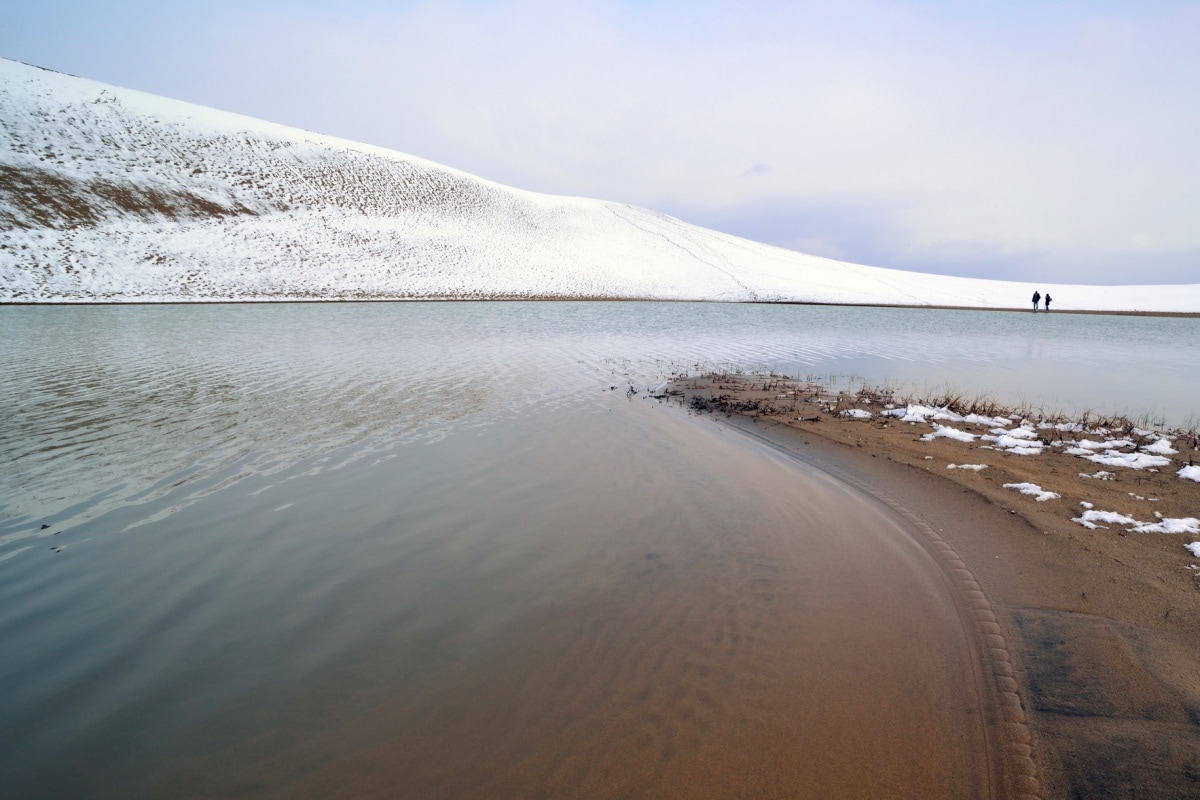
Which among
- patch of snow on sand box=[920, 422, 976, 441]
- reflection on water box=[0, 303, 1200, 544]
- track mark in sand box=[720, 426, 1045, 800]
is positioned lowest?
track mark in sand box=[720, 426, 1045, 800]

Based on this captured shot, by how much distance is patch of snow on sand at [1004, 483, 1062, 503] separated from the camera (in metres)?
6.71

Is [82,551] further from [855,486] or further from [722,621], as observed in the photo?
[855,486]

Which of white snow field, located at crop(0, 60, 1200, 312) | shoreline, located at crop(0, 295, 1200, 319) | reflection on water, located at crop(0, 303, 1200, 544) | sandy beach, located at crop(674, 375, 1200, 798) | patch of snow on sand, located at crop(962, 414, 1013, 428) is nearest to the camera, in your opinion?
sandy beach, located at crop(674, 375, 1200, 798)

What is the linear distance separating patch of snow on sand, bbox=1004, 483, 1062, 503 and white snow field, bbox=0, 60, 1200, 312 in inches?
2044

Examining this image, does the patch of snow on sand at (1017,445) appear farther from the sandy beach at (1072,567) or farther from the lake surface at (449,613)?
the lake surface at (449,613)

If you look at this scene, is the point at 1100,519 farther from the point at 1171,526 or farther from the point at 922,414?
the point at 922,414

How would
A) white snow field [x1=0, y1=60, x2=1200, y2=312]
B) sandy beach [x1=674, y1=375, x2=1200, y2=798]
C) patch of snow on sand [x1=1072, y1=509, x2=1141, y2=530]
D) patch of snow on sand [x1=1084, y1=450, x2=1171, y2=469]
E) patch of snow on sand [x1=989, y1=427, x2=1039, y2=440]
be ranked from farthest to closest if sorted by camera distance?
white snow field [x1=0, y1=60, x2=1200, y2=312] → patch of snow on sand [x1=989, y1=427, x2=1039, y2=440] → patch of snow on sand [x1=1084, y1=450, x2=1171, y2=469] → patch of snow on sand [x1=1072, y1=509, x2=1141, y2=530] → sandy beach [x1=674, y1=375, x2=1200, y2=798]

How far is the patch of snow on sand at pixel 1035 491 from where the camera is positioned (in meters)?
6.71

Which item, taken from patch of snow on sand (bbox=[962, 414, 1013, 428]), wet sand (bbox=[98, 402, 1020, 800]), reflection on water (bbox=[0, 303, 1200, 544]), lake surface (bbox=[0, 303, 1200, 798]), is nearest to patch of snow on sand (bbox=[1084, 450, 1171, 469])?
patch of snow on sand (bbox=[962, 414, 1013, 428])

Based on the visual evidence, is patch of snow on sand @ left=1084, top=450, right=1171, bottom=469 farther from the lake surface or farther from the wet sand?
the wet sand

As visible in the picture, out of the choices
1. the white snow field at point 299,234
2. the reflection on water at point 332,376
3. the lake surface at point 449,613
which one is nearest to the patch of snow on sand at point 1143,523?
the lake surface at point 449,613

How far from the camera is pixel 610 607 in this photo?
457cm

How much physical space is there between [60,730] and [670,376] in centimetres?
1489

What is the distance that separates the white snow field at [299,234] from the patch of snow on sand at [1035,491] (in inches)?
2044
